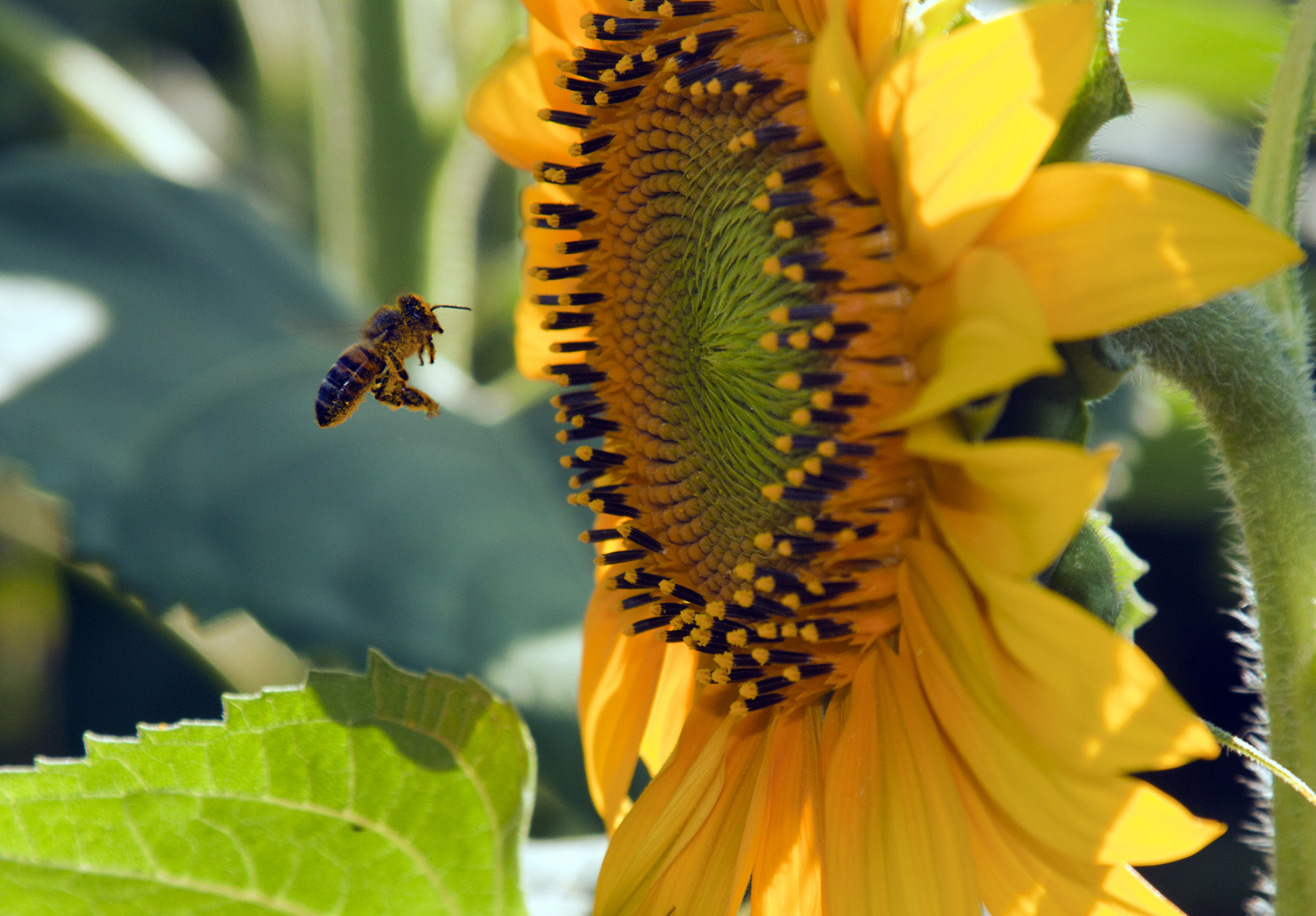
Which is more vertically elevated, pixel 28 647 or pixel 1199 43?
pixel 28 647

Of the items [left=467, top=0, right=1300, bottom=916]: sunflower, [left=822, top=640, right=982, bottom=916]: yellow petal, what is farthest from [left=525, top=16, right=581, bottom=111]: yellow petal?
[left=822, top=640, right=982, bottom=916]: yellow petal

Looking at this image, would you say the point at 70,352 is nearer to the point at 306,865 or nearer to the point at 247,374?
the point at 247,374

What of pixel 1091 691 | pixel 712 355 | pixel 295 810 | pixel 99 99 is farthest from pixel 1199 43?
pixel 99 99

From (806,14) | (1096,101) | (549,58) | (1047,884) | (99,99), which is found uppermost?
(99,99)

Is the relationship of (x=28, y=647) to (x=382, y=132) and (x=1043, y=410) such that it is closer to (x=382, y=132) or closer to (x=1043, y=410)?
(x=382, y=132)

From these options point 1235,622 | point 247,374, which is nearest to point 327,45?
point 247,374

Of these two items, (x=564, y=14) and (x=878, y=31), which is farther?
(x=564, y=14)

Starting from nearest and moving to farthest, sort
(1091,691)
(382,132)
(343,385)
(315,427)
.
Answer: (1091,691) → (343,385) → (315,427) → (382,132)
